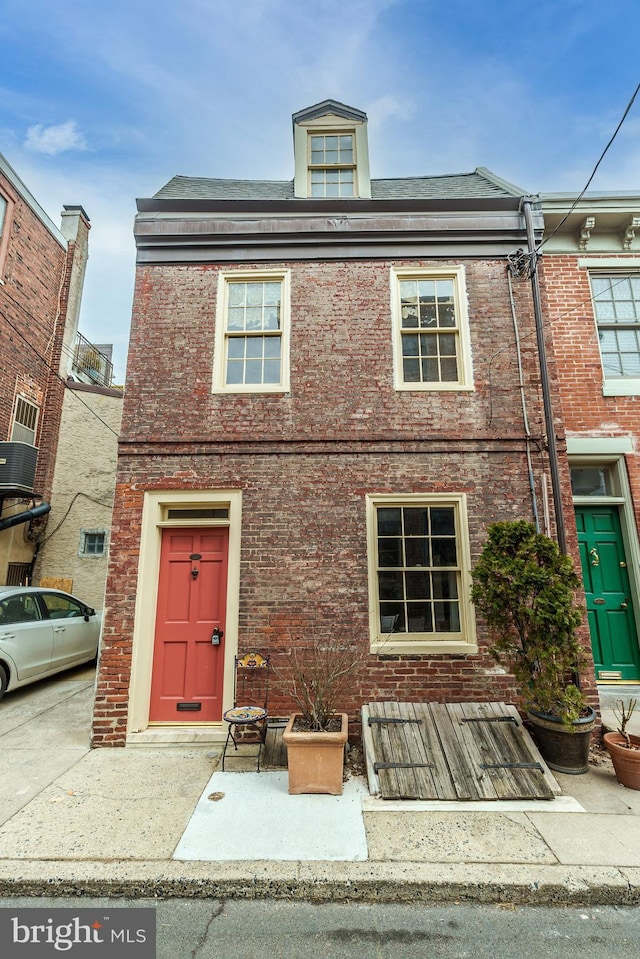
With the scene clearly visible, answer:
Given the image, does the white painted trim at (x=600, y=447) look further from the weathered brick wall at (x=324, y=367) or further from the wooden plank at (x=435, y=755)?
the wooden plank at (x=435, y=755)

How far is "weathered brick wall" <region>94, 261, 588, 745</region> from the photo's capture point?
206 inches

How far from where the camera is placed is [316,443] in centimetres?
568

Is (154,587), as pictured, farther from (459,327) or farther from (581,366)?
(581,366)

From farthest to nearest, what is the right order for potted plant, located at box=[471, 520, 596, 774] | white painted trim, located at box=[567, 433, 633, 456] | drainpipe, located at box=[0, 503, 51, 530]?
drainpipe, located at box=[0, 503, 51, 530] → white painted trim, located at box=[567, 433, 633, 456] → potted plant, located at box=[471, 520, 596, 774]

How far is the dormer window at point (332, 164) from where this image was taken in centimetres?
695

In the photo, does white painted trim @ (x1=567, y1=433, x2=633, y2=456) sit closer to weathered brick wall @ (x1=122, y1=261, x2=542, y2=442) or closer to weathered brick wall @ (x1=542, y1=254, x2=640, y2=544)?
weathered brick wall @ (x1=542, y1=254, x2=640, y2=544)

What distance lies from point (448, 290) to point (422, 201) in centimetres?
121

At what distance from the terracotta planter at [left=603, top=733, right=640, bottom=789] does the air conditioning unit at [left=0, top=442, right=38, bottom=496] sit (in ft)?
35.9

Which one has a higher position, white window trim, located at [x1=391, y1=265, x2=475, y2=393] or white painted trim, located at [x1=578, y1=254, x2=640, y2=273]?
white painted trim, located at [x1=578, y1=254, x2=640, y2=273]

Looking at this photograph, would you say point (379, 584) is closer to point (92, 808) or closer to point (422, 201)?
point (92, 808)

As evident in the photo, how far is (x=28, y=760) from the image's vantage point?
4.73 meters

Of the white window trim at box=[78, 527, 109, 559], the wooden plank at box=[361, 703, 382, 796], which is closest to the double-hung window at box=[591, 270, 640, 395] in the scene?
the wooden plank at box=[361, 703, 382, 796]

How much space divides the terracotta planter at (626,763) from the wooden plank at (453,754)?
1.32 metres

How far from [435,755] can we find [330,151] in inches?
316
